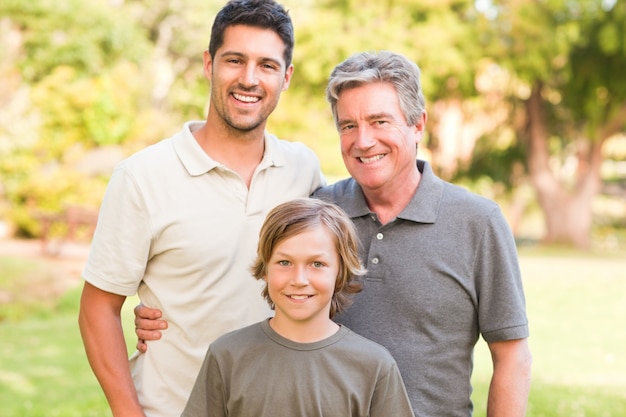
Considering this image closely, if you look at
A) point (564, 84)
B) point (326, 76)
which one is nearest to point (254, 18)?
point (326, 76)

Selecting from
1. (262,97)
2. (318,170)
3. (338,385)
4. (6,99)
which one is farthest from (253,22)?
(6,99)

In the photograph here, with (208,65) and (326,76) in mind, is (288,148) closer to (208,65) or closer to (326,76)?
(208,65)

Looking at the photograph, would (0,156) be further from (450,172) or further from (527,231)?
(527,231)

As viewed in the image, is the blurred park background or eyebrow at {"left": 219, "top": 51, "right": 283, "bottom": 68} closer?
eyebrow at {"left": 219, "top": 51, "right": 283, "bottom": 68}

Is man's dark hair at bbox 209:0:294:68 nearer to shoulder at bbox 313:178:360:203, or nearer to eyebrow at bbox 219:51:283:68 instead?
eyebrow at bbox 219:51:283:68

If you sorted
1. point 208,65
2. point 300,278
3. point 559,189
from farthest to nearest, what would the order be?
point 559,189, point 208,65, point 300,278

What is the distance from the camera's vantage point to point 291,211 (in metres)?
2.52

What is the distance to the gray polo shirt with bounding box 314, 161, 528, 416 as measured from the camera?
2658 millimetres

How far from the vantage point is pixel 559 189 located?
22031mm

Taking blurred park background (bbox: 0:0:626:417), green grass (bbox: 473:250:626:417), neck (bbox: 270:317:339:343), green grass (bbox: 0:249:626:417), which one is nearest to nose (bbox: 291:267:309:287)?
neck (bbox: 270:317:339:343)

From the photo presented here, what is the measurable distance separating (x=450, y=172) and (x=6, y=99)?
13049mm

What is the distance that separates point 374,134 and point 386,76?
0.19 meters

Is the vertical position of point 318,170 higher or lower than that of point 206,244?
higher

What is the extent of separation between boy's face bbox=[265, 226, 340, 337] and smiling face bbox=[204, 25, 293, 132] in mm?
599
